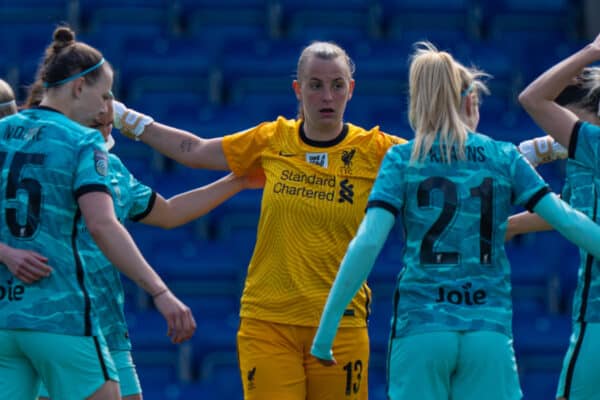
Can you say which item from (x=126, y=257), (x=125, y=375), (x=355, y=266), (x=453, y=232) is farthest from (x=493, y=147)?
(x=125, y=375)

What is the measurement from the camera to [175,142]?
4992 millimetres

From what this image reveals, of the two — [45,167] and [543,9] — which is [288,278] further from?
[543,9]

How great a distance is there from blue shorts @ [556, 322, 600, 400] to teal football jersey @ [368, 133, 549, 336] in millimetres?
423

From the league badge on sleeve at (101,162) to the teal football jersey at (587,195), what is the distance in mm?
1747

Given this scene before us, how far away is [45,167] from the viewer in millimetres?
3791

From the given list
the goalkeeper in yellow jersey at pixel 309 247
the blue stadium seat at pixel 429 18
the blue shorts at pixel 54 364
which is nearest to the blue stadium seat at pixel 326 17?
the blue stadium seat at pixel 429 18

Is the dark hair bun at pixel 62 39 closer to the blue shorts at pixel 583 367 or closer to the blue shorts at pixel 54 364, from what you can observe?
the blue shorts at pixel 54 364

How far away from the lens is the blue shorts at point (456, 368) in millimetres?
3629

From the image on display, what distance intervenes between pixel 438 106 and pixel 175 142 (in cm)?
159

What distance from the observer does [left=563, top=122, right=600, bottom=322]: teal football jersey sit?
4.05 m

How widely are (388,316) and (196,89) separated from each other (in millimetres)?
3377

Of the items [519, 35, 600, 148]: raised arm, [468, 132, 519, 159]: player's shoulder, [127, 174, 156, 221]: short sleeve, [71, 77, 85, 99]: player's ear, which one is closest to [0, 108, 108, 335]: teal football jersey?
[71, 77, 85, 99]: player's ear

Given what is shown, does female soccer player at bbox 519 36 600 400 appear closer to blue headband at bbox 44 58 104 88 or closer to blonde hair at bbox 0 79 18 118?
blue headband at bbox 44 58 104 88

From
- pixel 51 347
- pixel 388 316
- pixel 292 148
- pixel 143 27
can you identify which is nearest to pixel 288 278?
pixel 292 148
